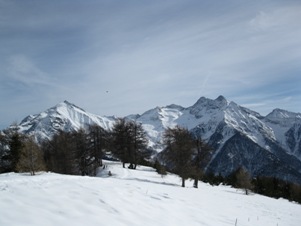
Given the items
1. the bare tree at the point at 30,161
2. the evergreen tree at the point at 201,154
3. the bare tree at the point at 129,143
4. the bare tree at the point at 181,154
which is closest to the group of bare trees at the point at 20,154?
the bare tree at the point at 30,161

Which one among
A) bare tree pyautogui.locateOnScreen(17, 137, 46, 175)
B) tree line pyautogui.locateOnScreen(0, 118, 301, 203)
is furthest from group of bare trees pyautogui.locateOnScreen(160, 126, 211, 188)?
bare tree pyautogui.locateOnScreen(17, 137, 46, 175)

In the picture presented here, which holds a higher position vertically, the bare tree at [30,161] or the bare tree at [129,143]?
the bare tree at [129,143]

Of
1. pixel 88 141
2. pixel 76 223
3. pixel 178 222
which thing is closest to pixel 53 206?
pixel 76 223

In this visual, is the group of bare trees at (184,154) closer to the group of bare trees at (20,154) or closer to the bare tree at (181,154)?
the bare tree at (181,154)

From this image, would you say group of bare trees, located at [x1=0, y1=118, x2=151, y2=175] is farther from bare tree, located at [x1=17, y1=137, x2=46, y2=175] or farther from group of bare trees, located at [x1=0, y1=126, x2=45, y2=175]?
bare tree, located at [x1=17, y1=137, x2=46, y2=175]

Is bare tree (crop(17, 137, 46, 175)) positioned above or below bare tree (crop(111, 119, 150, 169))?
below

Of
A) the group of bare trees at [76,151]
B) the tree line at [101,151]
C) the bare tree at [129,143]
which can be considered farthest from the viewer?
the bare tree at [129,143]

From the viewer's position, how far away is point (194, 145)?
46625 mm

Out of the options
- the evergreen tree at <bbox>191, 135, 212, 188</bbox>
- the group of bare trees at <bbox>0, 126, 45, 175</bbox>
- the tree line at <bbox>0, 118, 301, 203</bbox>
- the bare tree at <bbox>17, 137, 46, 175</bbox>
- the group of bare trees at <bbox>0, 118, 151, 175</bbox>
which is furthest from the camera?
the group of bare trees at <bbox>0, 118, 151, 175</bbox>

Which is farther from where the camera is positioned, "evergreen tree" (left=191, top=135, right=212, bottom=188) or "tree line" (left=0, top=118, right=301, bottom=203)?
→ "evergreen tree" (left=191, top=135, right=212, bottom=188)

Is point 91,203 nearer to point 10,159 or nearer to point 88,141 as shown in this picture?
point 10,159

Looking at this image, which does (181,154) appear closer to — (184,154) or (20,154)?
(184,154)

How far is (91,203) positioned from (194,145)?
33728mm

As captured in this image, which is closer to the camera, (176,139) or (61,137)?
(176,139)
